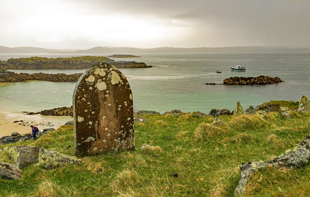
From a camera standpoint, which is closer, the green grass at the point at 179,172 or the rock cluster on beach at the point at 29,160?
the green grass at the point at 179,172

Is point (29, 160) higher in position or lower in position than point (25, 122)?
higher

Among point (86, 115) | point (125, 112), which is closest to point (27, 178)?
point (86, 115)

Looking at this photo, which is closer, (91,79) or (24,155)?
(24,155)

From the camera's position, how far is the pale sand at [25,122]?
83.0ft

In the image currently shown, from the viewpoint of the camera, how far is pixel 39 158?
768cm

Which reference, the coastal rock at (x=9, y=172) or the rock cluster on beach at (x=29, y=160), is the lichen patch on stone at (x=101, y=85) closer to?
the rock cluster on beach at (x=29, y=160)

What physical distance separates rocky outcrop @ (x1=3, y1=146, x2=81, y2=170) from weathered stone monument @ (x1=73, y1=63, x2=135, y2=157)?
0.82 m

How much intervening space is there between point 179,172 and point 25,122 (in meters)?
27.0

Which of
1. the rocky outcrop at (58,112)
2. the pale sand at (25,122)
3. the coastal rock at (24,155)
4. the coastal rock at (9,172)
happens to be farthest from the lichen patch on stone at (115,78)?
the rocky outcrop at (58,112)

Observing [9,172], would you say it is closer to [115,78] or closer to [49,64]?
[115,78]

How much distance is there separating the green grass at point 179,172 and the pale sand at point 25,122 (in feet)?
61.0

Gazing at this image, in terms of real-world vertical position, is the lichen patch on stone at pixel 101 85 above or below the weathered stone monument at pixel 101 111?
above

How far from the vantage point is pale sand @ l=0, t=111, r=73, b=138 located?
25.3 m

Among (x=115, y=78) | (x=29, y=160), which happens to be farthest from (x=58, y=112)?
(x=115, y=78)
